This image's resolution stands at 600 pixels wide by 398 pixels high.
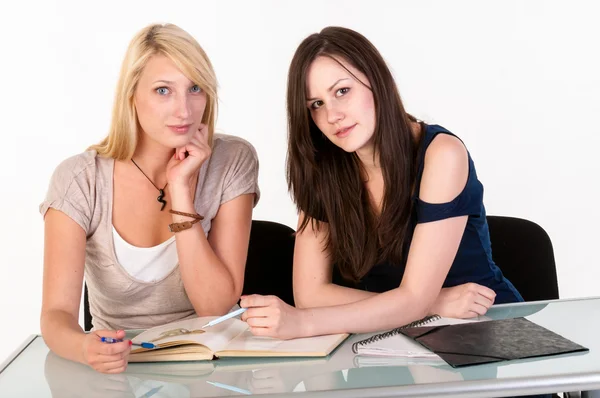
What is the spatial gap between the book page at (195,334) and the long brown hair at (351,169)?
19.3 inches

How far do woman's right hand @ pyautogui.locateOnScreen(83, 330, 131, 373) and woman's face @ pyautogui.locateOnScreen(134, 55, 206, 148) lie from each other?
2.59ft

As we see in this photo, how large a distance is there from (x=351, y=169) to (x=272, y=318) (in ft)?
2.40

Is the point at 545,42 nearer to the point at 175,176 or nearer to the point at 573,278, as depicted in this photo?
the point at 573,278

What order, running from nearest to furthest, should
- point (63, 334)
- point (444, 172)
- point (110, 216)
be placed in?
point (63, 334) → point (444, 172) → point (110, 216)

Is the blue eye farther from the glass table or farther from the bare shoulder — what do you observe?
the glass table

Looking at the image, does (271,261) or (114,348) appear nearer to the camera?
(114,348)

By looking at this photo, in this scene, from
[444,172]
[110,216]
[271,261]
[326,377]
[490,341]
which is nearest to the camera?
[326,377]

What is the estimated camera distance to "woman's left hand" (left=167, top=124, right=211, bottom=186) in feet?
8.77

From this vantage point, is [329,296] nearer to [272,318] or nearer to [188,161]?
[272,318]

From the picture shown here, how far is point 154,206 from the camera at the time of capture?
2766mm

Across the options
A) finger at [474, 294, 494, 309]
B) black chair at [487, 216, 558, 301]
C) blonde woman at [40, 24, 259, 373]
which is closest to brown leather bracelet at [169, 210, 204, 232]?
blonde woman at [40, 24, 259, 373]

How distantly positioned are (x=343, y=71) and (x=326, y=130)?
0.17 m

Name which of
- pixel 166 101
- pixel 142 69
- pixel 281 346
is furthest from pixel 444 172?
pixel 142 69

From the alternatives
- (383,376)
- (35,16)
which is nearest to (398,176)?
(383,376)
